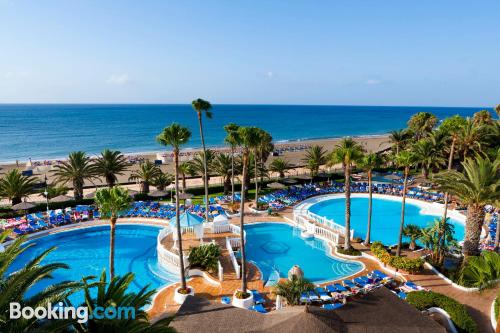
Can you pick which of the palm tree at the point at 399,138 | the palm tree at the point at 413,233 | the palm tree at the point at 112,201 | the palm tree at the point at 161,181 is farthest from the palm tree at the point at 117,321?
→ the palm tree at the point at 399,138

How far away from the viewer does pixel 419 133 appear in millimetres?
45281

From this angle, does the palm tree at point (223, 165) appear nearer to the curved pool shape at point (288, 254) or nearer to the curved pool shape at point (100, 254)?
the curved pool shape at point (288, 254)

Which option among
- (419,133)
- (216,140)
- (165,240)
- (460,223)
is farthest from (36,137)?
(460,223)

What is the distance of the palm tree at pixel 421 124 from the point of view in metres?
44.1

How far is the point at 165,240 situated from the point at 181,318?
1158 cm

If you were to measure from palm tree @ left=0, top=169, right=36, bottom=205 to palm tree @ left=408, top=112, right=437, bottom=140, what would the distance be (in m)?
46.1

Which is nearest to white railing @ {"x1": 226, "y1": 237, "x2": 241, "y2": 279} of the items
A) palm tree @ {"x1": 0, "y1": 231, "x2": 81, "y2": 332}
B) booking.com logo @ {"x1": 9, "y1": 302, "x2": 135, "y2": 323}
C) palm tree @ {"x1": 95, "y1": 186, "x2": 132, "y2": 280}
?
palm tree @ {"x1": 95, "y1": 186, "x2": 132, "y2": 280}

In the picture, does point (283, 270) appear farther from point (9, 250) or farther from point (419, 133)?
point (419, 133)

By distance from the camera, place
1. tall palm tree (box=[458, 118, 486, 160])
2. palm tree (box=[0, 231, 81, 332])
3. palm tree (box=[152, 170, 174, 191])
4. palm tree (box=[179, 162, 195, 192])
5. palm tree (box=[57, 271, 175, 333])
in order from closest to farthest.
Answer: palm tree (box=[0, 231, 81, 332]), palm tree (box=[57, 271, 175, 333]), tall palm tree (box=[458, 118, 486, 160]), palm tree (box=[179, 162, 195, 192]), palm tree (box=[152, 170, 174, 191])

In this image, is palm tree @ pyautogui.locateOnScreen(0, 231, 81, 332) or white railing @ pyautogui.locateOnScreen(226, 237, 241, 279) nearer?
palm tree @ pyautogui.locateOnScreen(0, 231, 81, 332)

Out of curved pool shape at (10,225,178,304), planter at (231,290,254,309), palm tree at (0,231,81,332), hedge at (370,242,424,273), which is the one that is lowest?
curved pool shape at (10,225,178,304)

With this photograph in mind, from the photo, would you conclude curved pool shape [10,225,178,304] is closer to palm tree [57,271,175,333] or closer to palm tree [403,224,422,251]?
palm tree [57,271,175,333]

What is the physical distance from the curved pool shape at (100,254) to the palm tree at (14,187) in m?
6.90

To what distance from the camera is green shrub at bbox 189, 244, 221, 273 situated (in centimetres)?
1817
